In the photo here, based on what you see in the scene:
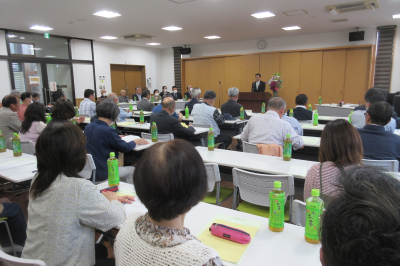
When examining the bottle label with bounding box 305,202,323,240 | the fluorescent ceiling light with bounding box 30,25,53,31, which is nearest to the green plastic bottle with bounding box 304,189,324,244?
the bottle label with bounding box 305,202,323,240

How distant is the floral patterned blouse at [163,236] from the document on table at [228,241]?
45 centimetres

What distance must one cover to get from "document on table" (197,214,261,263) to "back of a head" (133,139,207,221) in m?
0.51

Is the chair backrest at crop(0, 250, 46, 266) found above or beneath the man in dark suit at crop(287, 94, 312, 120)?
beneath

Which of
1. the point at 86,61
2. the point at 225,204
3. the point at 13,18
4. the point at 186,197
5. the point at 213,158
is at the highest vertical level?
the point at 13,18

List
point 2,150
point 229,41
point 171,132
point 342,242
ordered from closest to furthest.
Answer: point 342,242 < point 2,150 < point 171,132 < point 229,41

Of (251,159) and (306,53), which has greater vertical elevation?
(306,53)

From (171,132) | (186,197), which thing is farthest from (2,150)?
(186,197)

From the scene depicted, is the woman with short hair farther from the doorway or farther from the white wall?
the doorway

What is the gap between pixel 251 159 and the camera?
9.32 ft

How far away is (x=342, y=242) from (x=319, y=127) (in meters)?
4.35

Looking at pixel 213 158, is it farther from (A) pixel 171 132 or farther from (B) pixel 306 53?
(B) pixel 306 53

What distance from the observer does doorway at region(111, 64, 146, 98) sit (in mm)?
12047

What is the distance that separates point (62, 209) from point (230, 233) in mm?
845

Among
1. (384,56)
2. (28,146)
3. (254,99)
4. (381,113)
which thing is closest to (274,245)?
(381,113)
